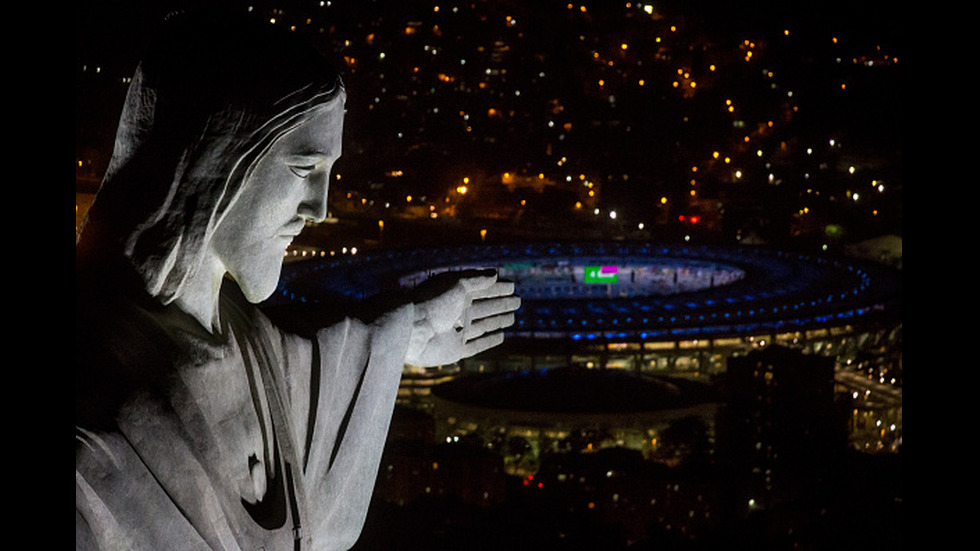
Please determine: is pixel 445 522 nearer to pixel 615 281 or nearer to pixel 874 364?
pixel 874 364

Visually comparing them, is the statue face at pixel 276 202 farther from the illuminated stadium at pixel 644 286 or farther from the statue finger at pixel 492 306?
the illuminated stadium at pixel 644 286

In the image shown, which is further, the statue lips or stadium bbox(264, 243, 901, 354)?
stadium bbox(264, 243, 901, 354)

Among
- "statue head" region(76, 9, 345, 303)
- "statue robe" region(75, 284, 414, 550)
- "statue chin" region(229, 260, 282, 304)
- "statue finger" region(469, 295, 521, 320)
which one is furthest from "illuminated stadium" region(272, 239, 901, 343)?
"statue head" region(76, 9, 345, 303)

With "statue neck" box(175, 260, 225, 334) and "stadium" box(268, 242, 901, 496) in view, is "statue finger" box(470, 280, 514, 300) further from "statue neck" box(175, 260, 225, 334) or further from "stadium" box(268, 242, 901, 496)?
"stadium" box(268, 242, 901, 496)

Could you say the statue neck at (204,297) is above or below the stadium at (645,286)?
above

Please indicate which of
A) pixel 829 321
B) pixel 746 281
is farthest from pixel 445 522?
pixel 746 281

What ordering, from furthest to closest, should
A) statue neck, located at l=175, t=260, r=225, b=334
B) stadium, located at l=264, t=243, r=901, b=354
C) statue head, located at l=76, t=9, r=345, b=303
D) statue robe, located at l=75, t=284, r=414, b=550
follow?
stadium, located at l=264, t=243, r=901, b=354, statue neck, located at l=175, t=260, r=225, b=334, statue head, located at l=76, t=9, r=345, b=303, statue robe, located at l=75, t=284, r=414, b=550

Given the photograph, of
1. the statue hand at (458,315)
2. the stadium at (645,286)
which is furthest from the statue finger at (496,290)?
the stadium at (645,286)
